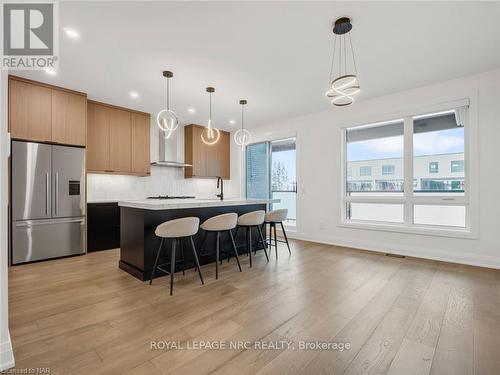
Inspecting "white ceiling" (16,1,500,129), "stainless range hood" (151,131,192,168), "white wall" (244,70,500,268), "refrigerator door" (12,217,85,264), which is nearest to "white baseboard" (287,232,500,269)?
"white wall" (244,70,500,268)

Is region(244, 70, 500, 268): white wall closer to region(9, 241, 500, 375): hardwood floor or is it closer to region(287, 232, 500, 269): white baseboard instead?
region(287, 232, 500, 269): white baseboard

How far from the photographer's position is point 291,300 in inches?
97.7

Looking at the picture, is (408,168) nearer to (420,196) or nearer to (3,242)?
(420,196)

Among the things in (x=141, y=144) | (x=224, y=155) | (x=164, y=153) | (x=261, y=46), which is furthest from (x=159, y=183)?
(x=261, y=46)

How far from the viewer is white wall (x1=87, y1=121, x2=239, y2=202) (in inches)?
197

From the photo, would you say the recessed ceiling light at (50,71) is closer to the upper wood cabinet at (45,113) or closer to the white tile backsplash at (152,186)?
the upper wood cabinet at (45,113)

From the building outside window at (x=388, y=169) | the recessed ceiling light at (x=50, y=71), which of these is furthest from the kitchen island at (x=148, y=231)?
the building outside window at (x=388, y=169)

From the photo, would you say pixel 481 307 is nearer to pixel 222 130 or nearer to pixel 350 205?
pixel 350 205

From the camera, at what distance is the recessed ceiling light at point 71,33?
257cm

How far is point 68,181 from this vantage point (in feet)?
13.3

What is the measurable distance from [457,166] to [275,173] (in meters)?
3.71

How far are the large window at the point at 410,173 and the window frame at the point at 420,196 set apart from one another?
0.01m

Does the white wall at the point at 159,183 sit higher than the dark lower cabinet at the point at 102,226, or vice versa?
the white wall at the point at 159,183

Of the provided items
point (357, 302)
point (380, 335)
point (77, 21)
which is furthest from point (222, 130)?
point (380, 335)
